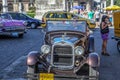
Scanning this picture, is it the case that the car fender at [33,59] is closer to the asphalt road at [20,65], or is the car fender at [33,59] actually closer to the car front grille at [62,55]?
the car front grille at [62,55]

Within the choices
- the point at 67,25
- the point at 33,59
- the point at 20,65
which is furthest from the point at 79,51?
the point at 20,65

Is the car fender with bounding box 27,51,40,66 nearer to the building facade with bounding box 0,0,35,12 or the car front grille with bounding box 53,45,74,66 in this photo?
the car front grille with bounding box 53,45,74,66

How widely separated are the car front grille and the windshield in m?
1.28

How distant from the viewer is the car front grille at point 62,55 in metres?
10.4

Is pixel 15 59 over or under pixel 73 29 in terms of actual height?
under

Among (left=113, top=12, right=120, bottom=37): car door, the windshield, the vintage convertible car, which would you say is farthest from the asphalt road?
the windshield

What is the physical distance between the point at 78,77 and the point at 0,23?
1530cm

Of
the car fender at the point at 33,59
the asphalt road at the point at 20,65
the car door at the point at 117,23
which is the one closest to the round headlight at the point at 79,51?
the car fender at the point at 33,59

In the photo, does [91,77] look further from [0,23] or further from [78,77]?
[0,23]

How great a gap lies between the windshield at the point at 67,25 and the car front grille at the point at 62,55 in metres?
1.28

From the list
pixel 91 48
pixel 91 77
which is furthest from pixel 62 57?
pixel 91 48

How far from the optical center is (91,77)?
9.44 meters

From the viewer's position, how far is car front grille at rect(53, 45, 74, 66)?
410 inches

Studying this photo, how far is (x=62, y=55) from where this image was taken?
10.5 m
